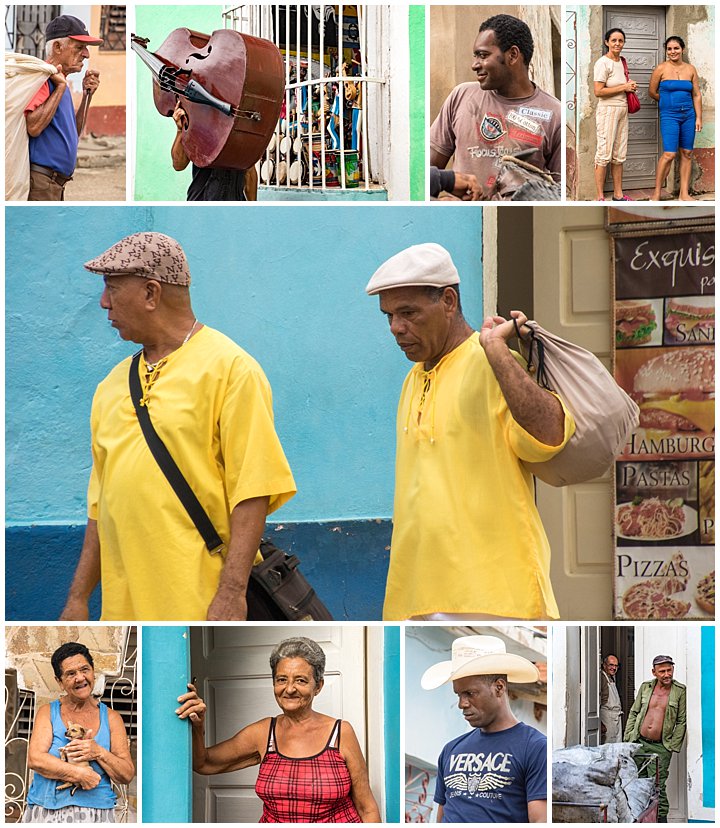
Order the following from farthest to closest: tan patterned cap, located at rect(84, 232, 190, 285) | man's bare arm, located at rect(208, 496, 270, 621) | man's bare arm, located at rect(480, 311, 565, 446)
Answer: tan patterned cap, located at rect(84, 232, 190, 285) → man's bare arm, located at rect(208, 496, 270, 621) → man's bare arm, located at rect(480, 311, 565, 446)

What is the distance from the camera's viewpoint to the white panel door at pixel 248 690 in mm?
4336

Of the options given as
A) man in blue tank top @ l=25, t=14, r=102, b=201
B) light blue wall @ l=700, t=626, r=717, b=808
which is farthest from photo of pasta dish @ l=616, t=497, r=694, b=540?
man in blue tank top @ l=25, t=14, r=102, b=201

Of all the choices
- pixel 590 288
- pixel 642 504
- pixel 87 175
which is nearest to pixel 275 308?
pixel 87 175

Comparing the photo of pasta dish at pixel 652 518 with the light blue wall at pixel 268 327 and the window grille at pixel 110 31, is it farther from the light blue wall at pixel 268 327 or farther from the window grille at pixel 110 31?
the window grille at pixel 110 31

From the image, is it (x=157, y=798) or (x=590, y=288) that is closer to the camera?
(x=157, y=798)

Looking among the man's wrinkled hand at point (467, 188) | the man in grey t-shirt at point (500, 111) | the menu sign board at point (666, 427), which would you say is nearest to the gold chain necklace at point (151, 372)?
the man's wrinkled hand at point (467, 188)

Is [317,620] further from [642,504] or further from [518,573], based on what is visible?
[642,504]

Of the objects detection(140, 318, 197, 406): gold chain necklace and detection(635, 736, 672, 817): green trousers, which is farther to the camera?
detection(635, 736, 672, 817): green trousers

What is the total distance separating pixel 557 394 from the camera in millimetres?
3850

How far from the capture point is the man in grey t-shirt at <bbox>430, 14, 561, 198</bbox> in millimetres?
4473

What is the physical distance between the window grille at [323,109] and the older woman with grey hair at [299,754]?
172 centimetres

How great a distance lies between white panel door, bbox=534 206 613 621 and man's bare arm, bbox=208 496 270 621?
58.5 inches

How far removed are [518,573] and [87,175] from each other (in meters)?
2.21

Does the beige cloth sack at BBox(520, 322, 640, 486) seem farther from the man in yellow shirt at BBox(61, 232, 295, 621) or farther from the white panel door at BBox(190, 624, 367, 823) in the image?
the white panel door at BBox(190, 624, 367, 823)
